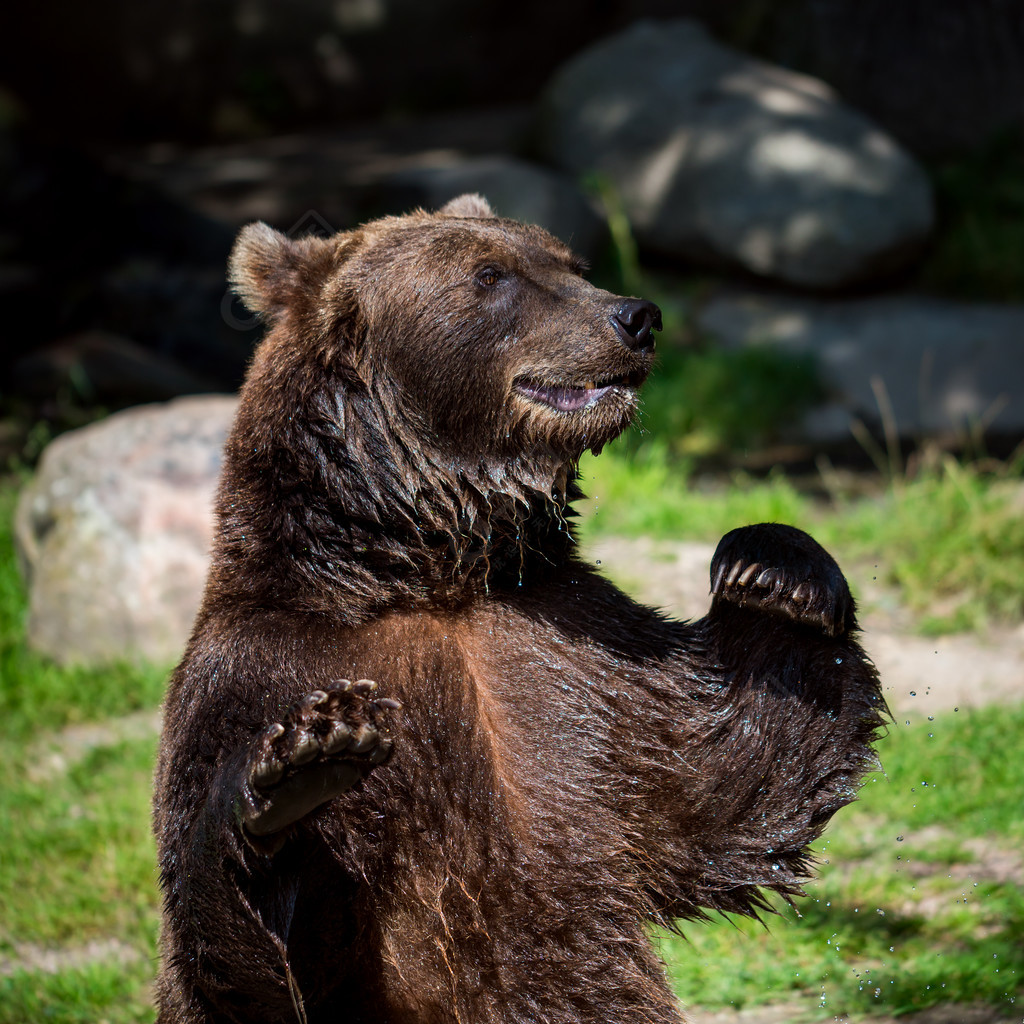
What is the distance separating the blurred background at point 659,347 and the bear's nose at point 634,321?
203 millimetres

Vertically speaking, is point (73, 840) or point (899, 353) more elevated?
point (899, 353)

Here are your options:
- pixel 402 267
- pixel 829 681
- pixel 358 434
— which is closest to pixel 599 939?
pixel 829 681

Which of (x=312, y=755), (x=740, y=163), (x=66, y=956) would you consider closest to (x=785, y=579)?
(x=312, y=755)

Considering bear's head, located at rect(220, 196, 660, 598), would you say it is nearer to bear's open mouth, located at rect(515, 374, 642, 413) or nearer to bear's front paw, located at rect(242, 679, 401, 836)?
bear's open mouth, located at rect(515, 374, 642, 413)

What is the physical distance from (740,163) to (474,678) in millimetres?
9164

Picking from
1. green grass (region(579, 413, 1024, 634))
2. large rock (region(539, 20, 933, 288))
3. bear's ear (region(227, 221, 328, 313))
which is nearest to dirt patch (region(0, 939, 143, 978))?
bear's ear (region(227, 221, 328, 313))

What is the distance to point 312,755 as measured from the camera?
2.33 metres

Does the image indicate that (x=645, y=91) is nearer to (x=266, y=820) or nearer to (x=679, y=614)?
(x=679, y=614)

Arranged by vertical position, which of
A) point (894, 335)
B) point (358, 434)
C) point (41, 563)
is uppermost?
point (894, 335)

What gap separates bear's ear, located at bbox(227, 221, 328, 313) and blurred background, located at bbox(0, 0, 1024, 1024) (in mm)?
986

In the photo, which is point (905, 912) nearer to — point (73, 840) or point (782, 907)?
point (782, 907)

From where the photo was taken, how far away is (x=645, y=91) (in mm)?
12070

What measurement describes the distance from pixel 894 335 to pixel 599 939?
8.21 m

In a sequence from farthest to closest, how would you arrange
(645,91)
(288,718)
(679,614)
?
(645,91)
(679,614)
(288,718)
